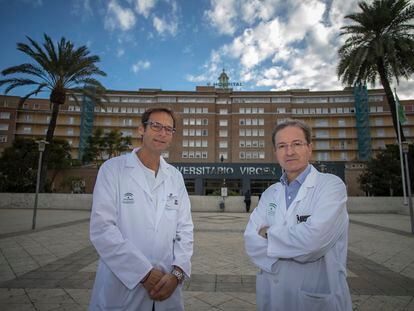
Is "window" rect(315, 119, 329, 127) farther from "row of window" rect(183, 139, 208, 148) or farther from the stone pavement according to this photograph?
the stone pavement

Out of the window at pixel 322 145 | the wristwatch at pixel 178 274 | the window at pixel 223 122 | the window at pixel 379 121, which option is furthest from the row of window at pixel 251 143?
the wristwatch at pixel 178 274

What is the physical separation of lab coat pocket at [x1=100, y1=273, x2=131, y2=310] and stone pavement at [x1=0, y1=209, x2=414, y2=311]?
6.09ft

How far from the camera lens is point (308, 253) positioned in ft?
6.11

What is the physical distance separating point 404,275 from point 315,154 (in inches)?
2417

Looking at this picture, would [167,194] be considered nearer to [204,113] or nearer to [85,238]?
[85,238]

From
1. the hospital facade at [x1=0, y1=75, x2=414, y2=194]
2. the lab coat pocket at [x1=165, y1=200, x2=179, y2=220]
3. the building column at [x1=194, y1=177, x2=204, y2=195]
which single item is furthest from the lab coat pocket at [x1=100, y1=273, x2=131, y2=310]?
the hospital facade at [x1=0, y1=75, x2=414, y2=194]

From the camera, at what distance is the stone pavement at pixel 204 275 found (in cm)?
371

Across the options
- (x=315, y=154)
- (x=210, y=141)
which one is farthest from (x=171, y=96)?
(x=315, y=154)

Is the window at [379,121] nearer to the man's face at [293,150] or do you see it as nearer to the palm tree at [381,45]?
the palm tree at [381,45]

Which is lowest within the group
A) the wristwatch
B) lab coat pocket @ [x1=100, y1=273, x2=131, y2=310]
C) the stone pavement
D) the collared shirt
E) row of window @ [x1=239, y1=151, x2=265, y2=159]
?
the stone pavement

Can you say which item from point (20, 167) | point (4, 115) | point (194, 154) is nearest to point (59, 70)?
point (20, 167)

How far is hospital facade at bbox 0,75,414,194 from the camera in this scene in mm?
59938

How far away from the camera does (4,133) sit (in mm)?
59531

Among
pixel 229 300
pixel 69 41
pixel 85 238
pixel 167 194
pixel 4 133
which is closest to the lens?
pixel 167 194
